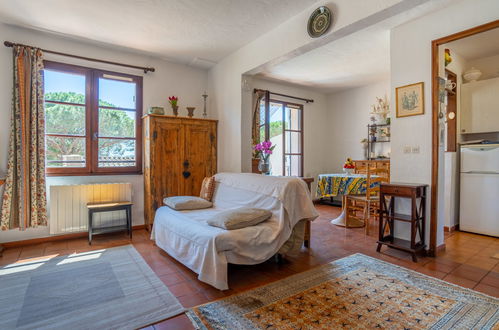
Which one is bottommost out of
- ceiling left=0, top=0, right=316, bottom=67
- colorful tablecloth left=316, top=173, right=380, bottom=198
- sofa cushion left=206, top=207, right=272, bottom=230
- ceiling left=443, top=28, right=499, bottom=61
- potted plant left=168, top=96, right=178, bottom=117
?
sofa cushion left=206, top=207, right=272, bottom=230

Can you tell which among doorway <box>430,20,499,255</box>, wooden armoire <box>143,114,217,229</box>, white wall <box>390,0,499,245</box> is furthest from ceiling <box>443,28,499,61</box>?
wooden armoire <box>143,114,217,229</box>

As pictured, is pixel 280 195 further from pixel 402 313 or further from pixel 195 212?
pixel 402 313

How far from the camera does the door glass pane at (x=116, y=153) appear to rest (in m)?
3.80

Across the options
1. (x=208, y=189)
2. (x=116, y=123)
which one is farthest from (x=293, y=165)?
(x=116, y=123)

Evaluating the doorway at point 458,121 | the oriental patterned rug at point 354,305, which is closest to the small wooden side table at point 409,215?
the oriental patterned rug at point 354,305

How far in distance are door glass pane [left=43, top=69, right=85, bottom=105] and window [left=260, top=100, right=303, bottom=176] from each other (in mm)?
3431

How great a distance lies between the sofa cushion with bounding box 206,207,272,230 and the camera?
2246 mm

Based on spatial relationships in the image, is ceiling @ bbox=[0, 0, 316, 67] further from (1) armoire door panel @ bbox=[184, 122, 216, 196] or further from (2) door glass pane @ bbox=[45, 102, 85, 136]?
(1) armoire door panel @ bbox=[184, 122, 216, 196]

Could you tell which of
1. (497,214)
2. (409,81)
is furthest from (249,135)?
(497,214)

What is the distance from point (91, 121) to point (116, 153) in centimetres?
55

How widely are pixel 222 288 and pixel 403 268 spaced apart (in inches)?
67.1

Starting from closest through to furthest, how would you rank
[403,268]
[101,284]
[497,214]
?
[101,284], [403,268], [497,214]

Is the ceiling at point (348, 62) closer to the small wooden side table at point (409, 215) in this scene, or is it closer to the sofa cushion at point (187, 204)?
the small wooden side table at point (409, 215)

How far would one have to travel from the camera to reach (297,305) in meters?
1.84
